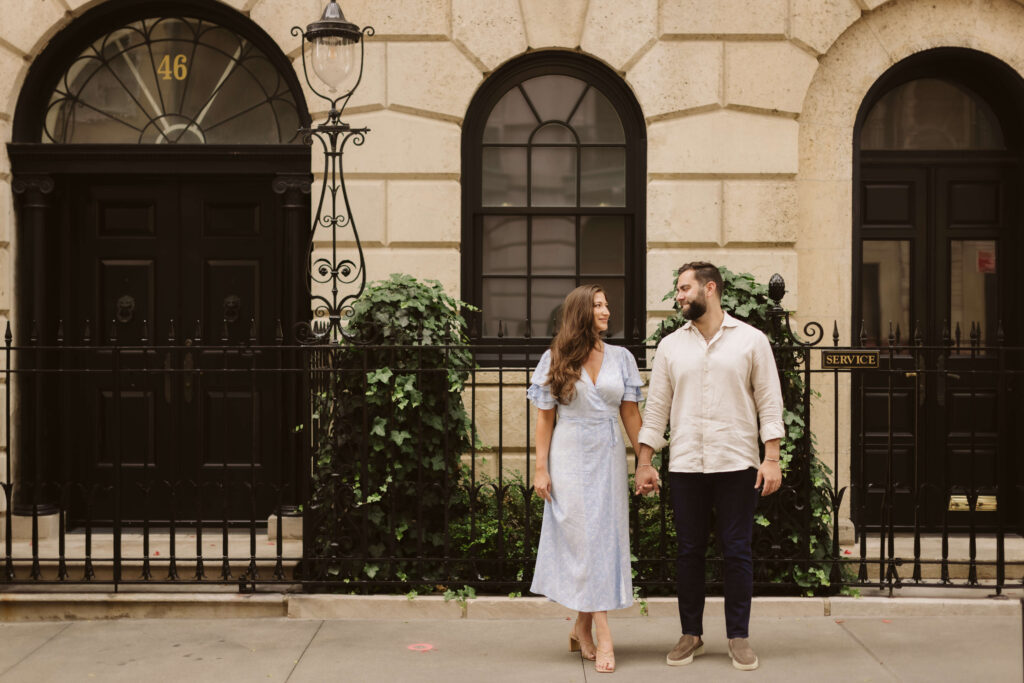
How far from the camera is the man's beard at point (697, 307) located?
605cm

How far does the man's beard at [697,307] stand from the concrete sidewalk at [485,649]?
184 centimetres

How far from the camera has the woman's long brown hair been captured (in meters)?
6.01

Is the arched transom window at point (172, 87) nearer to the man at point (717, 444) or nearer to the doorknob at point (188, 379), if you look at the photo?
the doorknob at point (188, 379)

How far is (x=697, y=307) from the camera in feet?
19.8

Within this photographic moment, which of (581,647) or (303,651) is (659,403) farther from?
(303,651)

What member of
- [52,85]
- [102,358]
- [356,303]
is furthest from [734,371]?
[52,85]

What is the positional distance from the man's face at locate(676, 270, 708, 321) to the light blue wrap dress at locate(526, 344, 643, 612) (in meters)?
0.42

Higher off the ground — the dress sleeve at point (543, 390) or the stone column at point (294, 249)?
the stone column at point (294, 249)

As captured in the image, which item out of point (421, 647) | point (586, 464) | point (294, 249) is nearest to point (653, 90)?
point (294, 249)

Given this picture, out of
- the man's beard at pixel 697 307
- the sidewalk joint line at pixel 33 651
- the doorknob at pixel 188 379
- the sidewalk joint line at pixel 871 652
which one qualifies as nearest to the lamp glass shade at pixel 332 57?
the doorknob at pixel 188 379

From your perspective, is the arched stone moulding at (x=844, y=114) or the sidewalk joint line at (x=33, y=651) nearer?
the sidewalk joint line at (x=33, y=651)

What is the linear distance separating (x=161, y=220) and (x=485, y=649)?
475 cm

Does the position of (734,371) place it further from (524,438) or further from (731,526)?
(524,438)

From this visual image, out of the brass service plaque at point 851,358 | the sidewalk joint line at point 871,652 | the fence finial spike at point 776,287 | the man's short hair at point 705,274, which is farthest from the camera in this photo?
the brass service plaque at point 851,358
